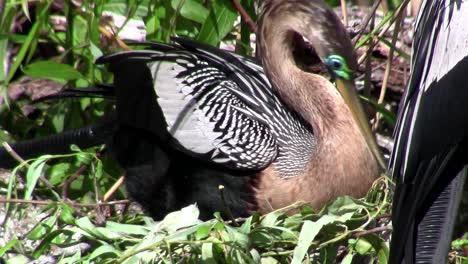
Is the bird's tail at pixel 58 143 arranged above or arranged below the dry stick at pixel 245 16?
below

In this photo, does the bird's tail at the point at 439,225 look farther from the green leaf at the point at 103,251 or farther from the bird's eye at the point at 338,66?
the green leaf at the point at 103,251

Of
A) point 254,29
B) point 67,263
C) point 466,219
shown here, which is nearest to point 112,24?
point 254,29

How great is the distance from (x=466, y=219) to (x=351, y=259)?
Answer: 97 centimetres

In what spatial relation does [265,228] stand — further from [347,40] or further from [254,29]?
[254,29]

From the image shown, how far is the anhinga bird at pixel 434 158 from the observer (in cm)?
258

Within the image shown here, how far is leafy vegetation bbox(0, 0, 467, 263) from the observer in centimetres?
272

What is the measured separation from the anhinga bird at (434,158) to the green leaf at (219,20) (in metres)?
0.95

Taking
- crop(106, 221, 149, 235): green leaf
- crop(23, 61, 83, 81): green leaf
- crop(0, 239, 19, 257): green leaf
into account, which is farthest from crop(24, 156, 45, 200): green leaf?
crop(23, 61, 83, 81): green leaf

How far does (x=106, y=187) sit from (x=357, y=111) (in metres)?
0.97

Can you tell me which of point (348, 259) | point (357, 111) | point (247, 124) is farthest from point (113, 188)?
point (348, 259)

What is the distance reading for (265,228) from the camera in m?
2.77

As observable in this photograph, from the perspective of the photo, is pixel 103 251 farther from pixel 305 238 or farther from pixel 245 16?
pixel 245 16

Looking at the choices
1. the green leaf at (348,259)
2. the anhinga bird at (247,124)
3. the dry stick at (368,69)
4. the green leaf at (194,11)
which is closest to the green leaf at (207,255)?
the green leaf at (348,259)

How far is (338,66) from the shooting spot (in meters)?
3.16
